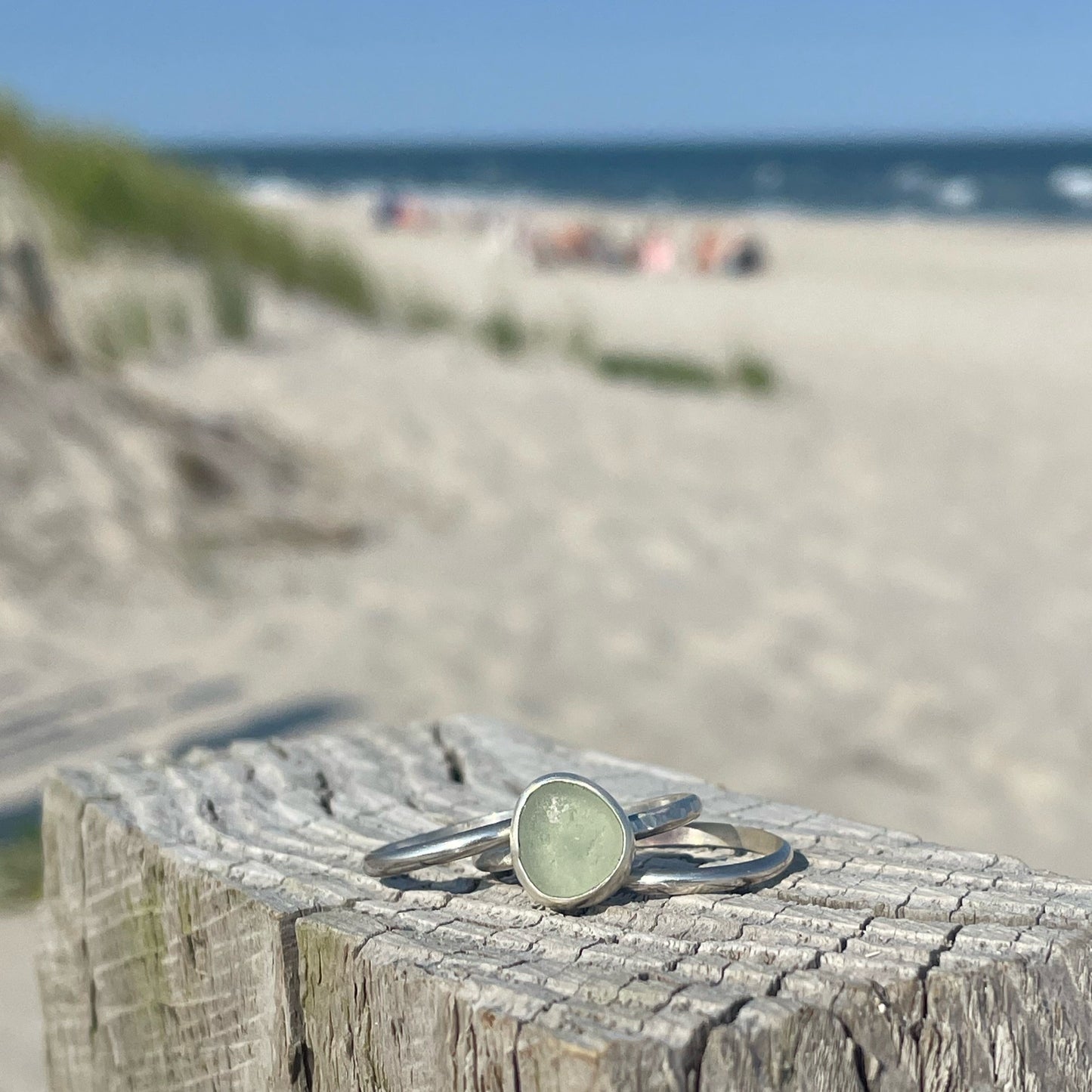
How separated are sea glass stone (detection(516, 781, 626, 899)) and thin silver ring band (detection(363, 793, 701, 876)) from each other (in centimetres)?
2

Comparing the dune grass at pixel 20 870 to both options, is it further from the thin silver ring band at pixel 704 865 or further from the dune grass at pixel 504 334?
the dune grass at pixel 504 334

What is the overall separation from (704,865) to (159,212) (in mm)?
7262

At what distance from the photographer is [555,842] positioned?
104cm

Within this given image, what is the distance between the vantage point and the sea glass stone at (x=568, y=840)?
102cm

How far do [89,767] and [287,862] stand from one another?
13.9 inches

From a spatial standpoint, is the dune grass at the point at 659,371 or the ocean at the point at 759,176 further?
the ocean at the point at 759,176

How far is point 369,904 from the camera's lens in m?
1.02

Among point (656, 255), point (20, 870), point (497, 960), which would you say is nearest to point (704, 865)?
point (497, 960)

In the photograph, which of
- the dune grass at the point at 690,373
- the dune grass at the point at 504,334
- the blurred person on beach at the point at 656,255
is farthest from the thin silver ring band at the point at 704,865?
the blurred person on beach at the point at 656,255

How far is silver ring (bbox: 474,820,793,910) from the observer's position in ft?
3.42

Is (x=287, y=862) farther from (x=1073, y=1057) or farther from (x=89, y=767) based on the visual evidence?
(x=1073, y=1057)

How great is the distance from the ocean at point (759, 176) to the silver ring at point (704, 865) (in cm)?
2432

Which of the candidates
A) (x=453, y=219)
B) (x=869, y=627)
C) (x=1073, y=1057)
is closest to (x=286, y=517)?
(x=869, y=627)

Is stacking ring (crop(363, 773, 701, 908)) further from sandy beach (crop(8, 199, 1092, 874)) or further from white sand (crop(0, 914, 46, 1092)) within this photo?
sandy beach (crop(8, 199, 1092, 874))
